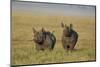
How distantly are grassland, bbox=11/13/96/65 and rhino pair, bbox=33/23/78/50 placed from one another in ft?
0.13

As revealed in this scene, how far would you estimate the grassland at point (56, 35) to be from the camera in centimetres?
225

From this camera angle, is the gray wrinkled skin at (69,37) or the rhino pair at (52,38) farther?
→ the gray wrinkled skin at (69,37)

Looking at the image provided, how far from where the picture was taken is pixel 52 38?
7.89ft

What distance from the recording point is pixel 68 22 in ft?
8.13

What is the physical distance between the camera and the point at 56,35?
2.42m

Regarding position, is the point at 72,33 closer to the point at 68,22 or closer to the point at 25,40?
the point at 68,22

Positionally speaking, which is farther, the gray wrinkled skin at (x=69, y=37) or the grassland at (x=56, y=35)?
the gray wrinkled skin at (x=69, y=37)

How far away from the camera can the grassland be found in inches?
88.5

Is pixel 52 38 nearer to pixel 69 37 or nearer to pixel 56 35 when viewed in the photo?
pixel 56 35

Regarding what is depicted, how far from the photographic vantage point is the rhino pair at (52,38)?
234cm

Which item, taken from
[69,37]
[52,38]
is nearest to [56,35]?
[52,38]

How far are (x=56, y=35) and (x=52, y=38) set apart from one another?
6cm

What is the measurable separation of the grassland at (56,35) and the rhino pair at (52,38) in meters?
0.04

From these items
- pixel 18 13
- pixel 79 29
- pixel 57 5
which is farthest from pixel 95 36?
pixel 18 13
